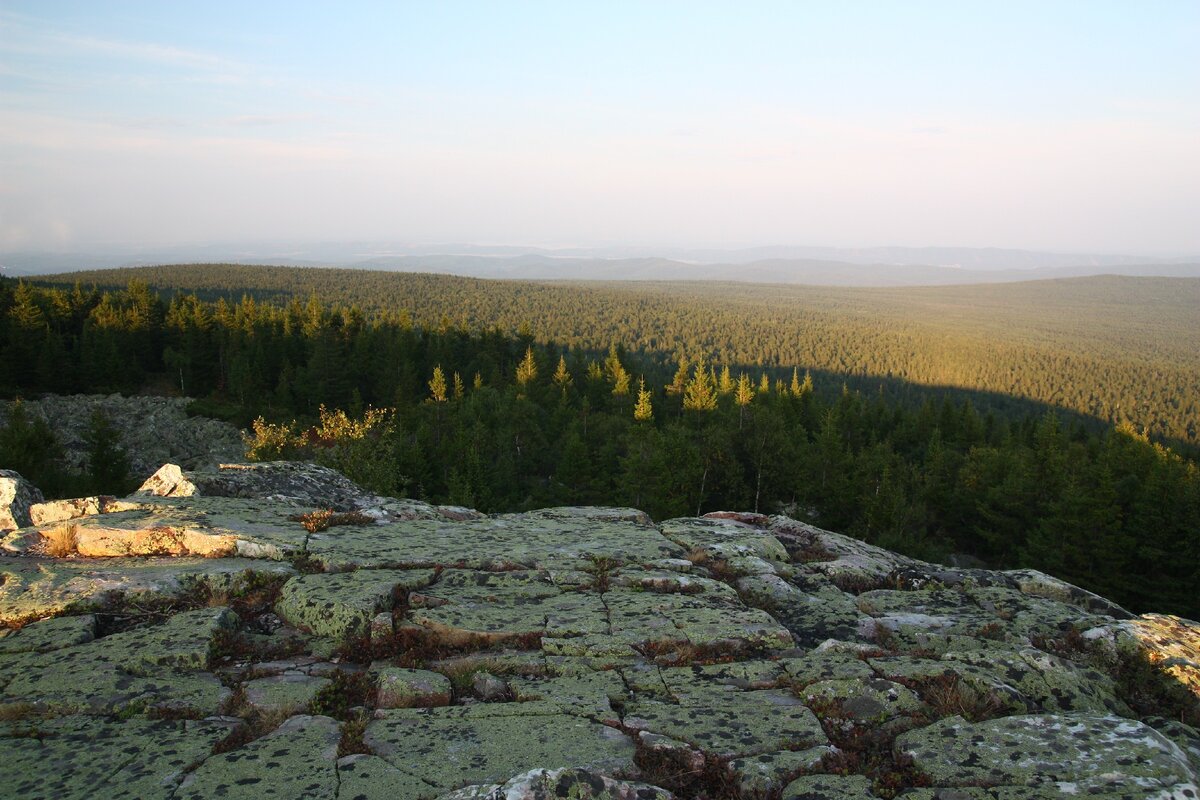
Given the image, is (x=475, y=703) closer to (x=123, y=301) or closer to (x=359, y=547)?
(x=359, y=547)

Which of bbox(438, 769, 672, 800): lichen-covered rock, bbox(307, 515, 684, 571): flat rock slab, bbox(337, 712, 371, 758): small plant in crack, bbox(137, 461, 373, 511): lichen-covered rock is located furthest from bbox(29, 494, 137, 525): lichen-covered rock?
bbox(438, 769, 672, 800): lichen-covered rock

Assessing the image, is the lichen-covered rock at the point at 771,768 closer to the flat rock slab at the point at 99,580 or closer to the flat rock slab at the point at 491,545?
the flat rock slab at the point at 491,545

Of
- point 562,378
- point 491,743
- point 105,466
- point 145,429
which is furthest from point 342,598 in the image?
point 562,378

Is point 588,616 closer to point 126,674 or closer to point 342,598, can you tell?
point 342,598

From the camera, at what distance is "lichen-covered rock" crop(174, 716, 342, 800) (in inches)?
196

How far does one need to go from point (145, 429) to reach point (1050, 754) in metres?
72.3

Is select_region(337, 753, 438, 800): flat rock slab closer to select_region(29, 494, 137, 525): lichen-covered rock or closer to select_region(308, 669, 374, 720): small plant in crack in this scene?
select_region(308, 669, 374, 720): small plant in crack

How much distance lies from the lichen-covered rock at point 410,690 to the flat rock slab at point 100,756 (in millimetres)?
1283

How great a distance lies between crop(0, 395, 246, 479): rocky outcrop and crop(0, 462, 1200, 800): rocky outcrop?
50134 millimetres

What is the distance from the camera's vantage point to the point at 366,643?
745 cm

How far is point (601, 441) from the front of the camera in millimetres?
62562

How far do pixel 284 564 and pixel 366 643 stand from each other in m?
2.41

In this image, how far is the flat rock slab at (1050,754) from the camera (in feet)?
16.6

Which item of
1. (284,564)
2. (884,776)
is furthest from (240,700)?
(884,776)
